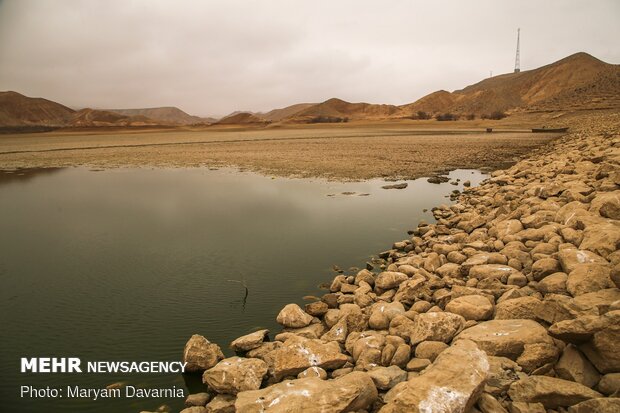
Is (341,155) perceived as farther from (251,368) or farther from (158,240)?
(251,368)

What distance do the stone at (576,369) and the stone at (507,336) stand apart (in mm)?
215

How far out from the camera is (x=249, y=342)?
5.20 metres

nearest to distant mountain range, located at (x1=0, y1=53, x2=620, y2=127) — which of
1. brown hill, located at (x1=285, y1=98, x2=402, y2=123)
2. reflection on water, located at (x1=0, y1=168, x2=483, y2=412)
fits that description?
brown hill, located at (x1=285, y1=98, x2=402, y2=123)

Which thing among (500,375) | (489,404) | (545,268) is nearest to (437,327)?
(500,375)

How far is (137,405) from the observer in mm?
4512

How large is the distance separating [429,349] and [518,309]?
1308mm

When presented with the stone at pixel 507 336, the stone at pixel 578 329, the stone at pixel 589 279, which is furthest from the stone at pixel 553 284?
the stone at pixel 578 329

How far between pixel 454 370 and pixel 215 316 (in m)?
4.16

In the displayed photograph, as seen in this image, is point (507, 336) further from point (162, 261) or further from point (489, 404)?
point (162, 261)

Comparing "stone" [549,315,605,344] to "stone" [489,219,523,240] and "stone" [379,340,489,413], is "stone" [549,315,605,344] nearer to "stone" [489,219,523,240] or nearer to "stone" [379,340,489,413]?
"stone" [379,340,489,413]

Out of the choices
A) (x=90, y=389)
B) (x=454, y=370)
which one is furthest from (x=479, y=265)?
(x=90, y=389)

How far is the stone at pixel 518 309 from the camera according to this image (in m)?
4.62

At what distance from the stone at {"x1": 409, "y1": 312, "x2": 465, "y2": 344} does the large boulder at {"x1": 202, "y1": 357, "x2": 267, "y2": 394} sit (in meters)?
1.87

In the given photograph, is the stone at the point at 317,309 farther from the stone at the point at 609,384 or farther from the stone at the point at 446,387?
the stone at the point at 609,384
